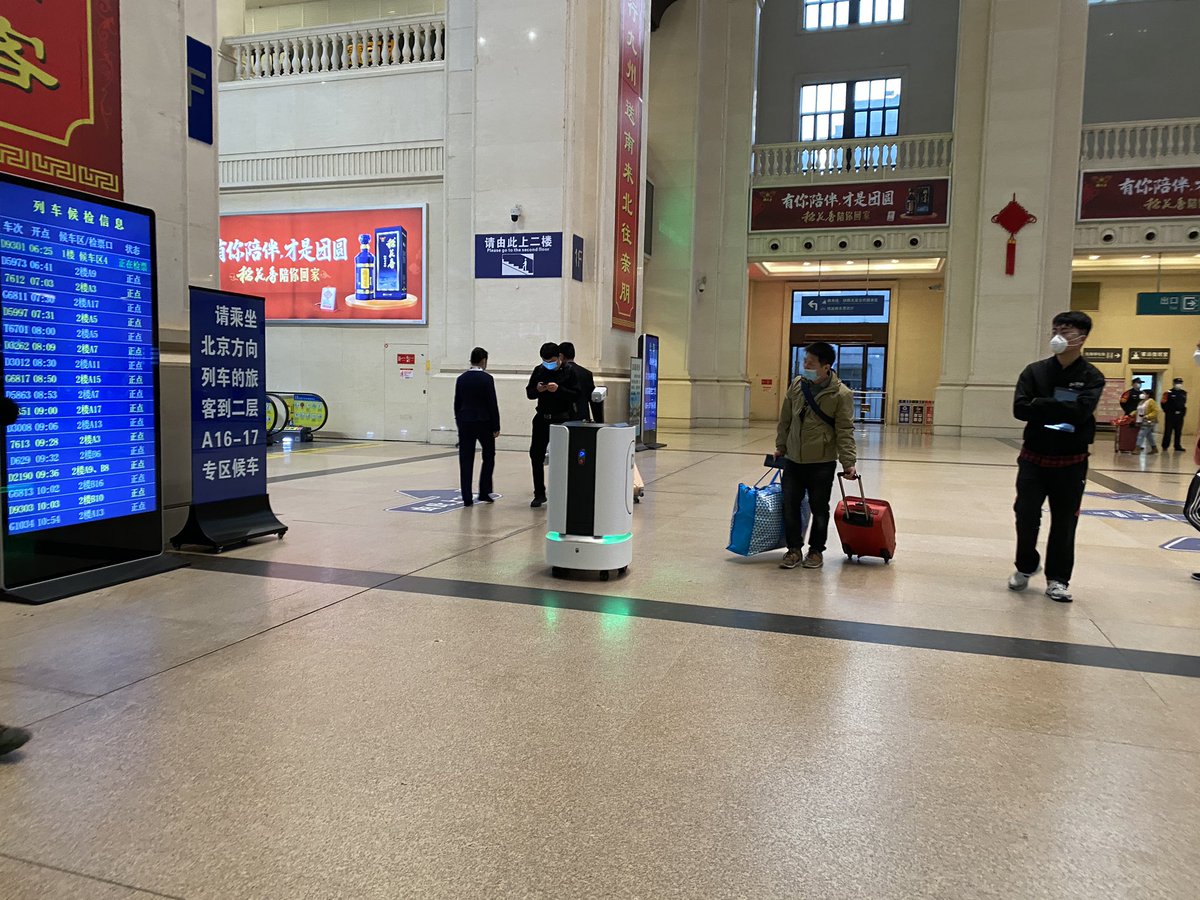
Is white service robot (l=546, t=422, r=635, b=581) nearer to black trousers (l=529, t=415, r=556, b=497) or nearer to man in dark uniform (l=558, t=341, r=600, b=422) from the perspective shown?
man in dark uniform (l=558, t=341, r=600, b=422)

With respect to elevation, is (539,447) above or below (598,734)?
above

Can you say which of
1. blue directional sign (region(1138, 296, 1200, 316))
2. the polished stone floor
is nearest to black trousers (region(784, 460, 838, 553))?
the polished stone floor

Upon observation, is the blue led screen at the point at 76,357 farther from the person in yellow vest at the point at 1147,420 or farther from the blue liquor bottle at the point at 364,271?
the person in yellow vest at the point at 1147,420

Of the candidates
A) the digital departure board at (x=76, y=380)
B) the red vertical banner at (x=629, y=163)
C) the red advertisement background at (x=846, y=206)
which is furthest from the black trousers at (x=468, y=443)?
the red advertisement background at (x=846, y=206)

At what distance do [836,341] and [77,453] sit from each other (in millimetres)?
25890

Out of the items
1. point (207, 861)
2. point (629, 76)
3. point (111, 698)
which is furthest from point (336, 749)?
point (629, 76)

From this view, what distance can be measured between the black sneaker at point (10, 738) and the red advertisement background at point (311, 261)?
12.8 m

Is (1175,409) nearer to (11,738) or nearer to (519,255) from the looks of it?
(519,255)

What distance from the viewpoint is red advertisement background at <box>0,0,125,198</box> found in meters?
4.64

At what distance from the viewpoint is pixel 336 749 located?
2746 millimetres

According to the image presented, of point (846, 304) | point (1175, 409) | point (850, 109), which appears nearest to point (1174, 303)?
point (1175, 409)

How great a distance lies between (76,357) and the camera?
180 inches

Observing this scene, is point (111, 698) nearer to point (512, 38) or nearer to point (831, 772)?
point (831, 772)

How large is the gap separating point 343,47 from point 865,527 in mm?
14559
